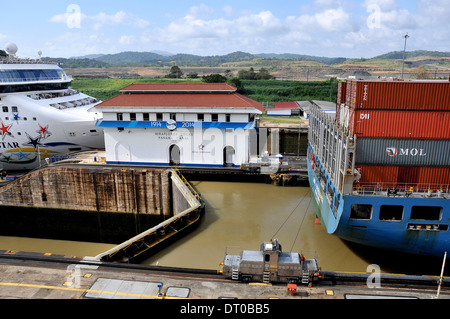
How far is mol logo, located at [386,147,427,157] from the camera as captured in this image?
14.7m

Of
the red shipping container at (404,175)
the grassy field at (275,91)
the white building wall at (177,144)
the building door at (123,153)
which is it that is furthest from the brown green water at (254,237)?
the grassy field at (275,91)

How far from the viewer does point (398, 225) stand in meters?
Result: 14.2

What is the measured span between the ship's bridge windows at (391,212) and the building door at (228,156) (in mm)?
14023

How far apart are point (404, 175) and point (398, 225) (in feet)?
7.86

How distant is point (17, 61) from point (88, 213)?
55.0ft

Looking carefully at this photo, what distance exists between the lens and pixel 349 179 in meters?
14.1

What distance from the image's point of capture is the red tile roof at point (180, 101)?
26.3m

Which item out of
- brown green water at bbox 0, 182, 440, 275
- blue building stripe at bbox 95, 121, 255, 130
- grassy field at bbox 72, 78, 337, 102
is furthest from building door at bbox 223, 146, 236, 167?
grassy field at bbox 72, 78, 337, 102

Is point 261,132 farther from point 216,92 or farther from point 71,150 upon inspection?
point 71,150

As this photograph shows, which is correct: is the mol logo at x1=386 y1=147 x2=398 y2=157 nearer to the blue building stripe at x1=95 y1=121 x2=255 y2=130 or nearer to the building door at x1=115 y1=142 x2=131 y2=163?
the blue building stripe at x1=95 y1=121 x2=255 y2=130

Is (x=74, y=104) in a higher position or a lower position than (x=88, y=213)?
higher

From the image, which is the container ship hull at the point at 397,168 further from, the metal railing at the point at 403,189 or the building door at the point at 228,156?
the building door at the point at 228,156

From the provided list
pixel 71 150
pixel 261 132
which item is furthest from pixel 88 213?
pixel 261 132
